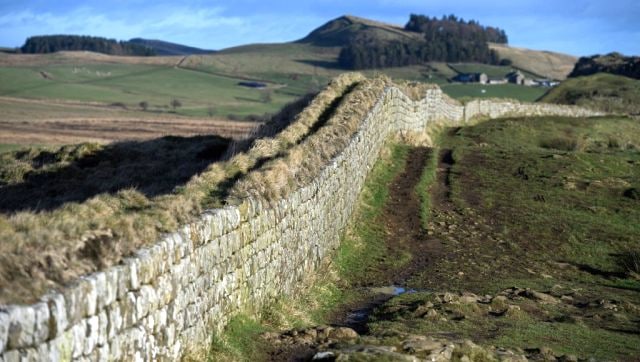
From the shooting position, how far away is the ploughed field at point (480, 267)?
1273cm

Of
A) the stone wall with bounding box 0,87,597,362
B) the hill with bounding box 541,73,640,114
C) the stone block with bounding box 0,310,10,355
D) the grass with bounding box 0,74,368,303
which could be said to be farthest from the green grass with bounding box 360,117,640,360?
the hill with bounding box 541,73,640,114

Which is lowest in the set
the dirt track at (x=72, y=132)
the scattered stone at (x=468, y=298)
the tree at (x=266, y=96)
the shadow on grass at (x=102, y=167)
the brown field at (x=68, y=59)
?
the tree at (x=266, y=96)

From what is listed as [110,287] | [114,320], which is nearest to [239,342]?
[114,320]

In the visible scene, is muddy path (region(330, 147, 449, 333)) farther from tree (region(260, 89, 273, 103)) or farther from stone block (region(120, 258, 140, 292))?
tree (region(260, 89, 273, 103))

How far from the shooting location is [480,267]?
2106cm

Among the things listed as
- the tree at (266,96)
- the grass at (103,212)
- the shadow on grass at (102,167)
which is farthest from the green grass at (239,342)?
the tree at (266,96)

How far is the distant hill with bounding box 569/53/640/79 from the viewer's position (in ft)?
293

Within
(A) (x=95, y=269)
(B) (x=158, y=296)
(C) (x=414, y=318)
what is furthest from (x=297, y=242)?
(A) (x=95, y=269)

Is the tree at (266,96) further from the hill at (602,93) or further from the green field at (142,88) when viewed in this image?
the hill at (602,93)

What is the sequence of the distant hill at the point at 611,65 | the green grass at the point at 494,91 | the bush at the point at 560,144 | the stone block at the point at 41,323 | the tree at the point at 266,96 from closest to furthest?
the stone block at the point at 41,323, the bush at the point at 560,144, the distant hill at the point at 611,65, the green grass at the point at 494,91, the tree at the point at 266,96

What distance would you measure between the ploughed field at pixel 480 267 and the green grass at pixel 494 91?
82988 mm

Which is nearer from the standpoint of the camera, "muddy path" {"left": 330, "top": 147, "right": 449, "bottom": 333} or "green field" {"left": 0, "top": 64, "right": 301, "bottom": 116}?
"muddy path" {"left": 330, "top": 147, "right": 449, "bottom": 333}

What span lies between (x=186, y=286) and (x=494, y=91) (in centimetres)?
12271

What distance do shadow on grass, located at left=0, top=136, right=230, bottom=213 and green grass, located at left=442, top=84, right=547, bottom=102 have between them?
312 feet
